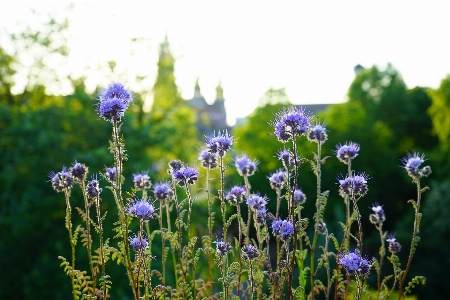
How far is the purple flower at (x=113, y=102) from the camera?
255 cm

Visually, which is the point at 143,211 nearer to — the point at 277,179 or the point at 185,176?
the point at 185,176

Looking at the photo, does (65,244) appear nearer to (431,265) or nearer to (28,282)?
(28,282)

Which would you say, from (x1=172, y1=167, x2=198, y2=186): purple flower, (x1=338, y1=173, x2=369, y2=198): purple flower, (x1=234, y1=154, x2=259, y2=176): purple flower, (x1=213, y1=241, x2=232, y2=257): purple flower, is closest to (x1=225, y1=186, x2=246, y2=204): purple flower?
(x1=234, y1=154, x2=259, y2=176): purple flower

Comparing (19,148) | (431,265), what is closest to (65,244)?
(19,148)

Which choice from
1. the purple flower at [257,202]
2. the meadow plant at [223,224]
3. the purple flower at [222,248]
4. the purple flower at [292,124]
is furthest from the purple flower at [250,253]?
the purple flower at [292,124]

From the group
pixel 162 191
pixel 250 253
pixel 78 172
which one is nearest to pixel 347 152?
pixel 250 253

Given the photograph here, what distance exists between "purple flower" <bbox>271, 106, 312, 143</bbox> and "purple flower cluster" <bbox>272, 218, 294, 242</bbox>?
0.46 m

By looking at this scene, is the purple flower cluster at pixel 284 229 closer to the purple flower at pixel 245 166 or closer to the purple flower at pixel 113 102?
the purple flower at pixel 245 166

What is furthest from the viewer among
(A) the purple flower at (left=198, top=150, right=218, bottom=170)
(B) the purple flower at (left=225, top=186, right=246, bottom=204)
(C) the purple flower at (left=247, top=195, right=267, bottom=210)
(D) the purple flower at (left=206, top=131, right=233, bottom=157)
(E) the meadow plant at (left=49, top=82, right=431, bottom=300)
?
(A) the purple flower at (left=198, top=150, right=218, bottom=170)

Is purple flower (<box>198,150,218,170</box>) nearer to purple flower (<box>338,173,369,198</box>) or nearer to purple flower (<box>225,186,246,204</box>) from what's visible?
purple flower (<box>225,186,246,204</box>)

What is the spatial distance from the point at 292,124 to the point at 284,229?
1.91 ft

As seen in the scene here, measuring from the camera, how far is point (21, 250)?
12727mm

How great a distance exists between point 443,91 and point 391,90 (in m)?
4.41

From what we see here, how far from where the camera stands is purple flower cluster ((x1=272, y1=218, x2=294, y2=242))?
270 centimetres
